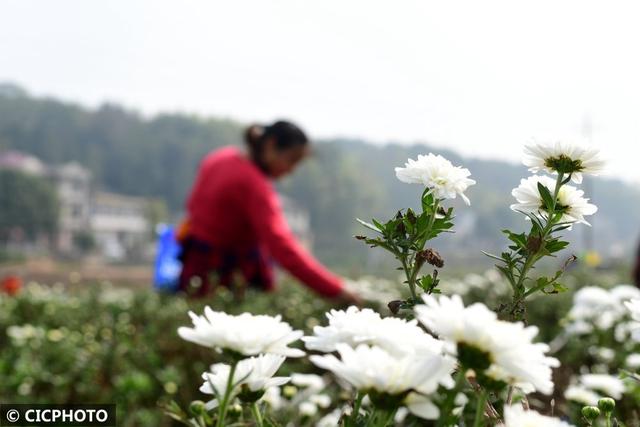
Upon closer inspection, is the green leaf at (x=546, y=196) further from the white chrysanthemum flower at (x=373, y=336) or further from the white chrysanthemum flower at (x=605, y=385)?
the white chrysanthemum flower at (x=605, y=385)

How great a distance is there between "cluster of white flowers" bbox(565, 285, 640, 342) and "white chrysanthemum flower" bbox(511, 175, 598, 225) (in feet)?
4.72

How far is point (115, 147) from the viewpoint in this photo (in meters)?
95.6

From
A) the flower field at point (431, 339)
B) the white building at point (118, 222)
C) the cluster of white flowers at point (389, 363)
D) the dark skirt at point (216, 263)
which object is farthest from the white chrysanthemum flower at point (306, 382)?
the white building at point (118, 222)

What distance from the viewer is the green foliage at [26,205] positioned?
62719 millimetres

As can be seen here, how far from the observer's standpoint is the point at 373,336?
0.62 metres

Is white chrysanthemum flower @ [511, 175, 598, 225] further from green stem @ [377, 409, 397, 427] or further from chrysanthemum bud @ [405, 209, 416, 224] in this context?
green stem @ [377, 409, 397, 427]

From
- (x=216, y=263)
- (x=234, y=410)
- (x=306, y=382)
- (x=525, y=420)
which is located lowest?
(x=216, y=263)

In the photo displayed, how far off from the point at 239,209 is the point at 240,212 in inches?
1.5

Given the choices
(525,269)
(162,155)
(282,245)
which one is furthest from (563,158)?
(162,155)

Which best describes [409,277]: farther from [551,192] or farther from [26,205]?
[26,205]

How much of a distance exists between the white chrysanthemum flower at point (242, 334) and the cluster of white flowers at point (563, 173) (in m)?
0.30

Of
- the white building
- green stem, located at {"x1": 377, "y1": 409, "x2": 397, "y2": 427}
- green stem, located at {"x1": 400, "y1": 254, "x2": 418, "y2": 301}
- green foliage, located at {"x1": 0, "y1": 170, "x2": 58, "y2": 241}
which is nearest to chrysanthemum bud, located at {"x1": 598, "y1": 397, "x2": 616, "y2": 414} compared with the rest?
green stem, located at {"x1": 400, "y1": 254, "x2": 418, "y2": 301}

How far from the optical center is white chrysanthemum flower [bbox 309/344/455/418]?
0.55m

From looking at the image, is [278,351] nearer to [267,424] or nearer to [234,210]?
[267,424]
